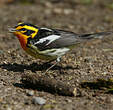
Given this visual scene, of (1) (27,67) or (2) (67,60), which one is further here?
(2) (67,60)

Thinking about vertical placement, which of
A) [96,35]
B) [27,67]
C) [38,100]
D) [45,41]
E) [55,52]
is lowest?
[38,100]

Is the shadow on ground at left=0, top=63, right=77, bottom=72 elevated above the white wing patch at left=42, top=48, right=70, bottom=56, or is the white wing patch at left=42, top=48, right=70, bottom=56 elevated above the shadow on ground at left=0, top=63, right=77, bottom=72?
the white wing patch at left=42, top=48, right=70, bottom=56

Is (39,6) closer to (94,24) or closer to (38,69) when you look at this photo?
(94,24)

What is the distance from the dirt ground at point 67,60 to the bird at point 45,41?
1.29 feet

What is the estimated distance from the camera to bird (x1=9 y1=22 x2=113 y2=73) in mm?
5871

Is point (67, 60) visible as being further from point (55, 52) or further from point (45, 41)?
point (45, 41)

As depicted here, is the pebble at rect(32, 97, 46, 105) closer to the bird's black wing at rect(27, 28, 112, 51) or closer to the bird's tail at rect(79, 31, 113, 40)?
the bird's black wing at rect(27, 28, 112, 51)

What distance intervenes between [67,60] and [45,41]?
102 centimetres

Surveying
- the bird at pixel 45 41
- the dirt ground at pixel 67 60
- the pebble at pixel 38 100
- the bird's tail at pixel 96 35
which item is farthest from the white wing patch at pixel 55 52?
the pebble at pixel 38 100

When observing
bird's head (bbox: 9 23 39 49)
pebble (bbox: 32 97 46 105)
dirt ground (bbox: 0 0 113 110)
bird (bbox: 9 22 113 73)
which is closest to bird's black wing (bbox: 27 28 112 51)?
bird (bbox: 9 22 113 73)

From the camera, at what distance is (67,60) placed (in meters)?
6.71

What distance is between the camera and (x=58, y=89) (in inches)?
186

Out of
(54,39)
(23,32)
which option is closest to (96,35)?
(54,39)

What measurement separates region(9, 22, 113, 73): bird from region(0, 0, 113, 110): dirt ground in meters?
0.39
